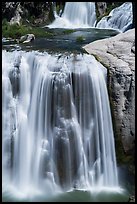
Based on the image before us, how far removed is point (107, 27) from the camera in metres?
23.3

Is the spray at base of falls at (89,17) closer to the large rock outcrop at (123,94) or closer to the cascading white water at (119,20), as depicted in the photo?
the cascading white water at (119,20)

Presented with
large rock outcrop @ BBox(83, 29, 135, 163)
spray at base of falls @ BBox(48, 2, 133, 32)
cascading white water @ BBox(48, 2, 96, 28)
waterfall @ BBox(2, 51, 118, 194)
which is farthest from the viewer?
cascading white water @ BBox(48, 2, 96, 28)

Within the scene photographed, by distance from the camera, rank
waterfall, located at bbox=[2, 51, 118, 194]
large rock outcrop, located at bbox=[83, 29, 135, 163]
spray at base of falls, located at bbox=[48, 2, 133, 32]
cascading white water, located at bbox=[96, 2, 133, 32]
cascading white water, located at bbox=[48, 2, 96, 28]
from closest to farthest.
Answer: waterfall, located at bbox=[2, 51, 118, 194], large rock outcrop, located at bbox=[83, 29, 135, 163], cascading white water, located at bbox=[96, 2, 133, 32], spray at base of falls, located at bbox=[48, 2, 133, 32], cascading white water, located at bbox=[48, 2, 96, 28]

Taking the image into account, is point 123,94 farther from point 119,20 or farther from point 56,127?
point 119,20

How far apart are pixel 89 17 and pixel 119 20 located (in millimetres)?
3922

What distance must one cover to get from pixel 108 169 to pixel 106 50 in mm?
3865

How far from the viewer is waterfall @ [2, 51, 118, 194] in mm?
10766

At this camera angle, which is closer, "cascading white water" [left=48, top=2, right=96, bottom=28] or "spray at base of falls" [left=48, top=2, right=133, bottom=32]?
"spray at base of falls" [left=48, top=2, right=133, bottom=32]

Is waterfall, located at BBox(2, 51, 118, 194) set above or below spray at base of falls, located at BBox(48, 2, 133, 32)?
below

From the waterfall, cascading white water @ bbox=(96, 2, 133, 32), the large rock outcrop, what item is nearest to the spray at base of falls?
cascading white water @ bbox=(96, 2, 133, 32)

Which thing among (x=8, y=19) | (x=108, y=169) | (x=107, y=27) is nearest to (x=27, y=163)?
(x=108, y=169)

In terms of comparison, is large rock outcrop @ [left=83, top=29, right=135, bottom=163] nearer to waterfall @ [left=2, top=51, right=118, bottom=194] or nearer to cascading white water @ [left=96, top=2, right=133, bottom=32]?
waterfall @ [left=2, top=51, right=118, bottom=194]

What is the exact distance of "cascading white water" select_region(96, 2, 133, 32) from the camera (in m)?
22.0

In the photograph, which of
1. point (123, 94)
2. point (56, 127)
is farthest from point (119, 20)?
point (56, 127)
